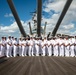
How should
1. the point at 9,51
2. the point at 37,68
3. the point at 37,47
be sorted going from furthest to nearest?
the point at 37,47, the point at 9,51, the point at 37,68

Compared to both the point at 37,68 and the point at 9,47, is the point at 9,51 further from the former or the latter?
the point at 37,68

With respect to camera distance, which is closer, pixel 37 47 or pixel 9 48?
pixel 9 48

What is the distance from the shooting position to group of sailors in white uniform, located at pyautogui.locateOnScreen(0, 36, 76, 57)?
623 inches

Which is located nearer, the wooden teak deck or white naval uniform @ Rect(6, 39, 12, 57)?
the wooden teak deck

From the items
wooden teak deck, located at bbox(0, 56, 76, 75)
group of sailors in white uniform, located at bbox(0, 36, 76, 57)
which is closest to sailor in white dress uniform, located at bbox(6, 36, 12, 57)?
group of sailors in white uniform, located at bbox(0, 36, 76, 57)

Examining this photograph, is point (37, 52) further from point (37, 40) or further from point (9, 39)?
point (9, 39)

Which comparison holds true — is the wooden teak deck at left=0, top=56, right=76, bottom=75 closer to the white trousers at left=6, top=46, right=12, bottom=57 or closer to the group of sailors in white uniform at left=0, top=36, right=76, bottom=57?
the white trousers at left=6, top=46, right=12, bottom=57

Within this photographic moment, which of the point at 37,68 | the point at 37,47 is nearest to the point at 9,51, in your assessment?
the point at 37,47

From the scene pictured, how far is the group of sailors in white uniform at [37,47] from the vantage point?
623 inches

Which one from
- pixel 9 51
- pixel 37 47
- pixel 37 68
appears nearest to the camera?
pixel 37 68

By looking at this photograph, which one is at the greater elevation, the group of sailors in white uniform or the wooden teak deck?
the group of sailors in white uniform

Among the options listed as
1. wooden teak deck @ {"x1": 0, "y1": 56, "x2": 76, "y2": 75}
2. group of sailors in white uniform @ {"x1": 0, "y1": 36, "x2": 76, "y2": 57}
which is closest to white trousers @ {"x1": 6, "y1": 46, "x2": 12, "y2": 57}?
group of sailors in white uniform @ {"x1": 0, "y1": 36, "x2": 76, "y2": 57}

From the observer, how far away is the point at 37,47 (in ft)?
55.7

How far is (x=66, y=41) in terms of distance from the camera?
16.1m
